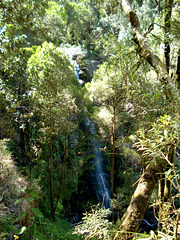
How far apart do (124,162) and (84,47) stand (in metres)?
17.7

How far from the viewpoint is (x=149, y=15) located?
21391 mm

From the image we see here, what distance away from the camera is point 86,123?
12.3 m

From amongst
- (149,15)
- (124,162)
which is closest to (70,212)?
(124,162)

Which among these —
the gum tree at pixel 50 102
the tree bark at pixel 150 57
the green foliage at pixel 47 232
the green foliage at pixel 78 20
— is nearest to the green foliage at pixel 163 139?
the tree bark at pixel 150 57

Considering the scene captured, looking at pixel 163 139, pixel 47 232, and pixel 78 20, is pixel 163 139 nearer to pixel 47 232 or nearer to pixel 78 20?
pixel 47 232

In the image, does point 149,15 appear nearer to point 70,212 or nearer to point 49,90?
point 49,90

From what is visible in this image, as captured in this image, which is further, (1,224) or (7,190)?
(7,190)

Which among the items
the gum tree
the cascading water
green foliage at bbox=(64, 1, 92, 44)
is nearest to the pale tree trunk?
the gum tree

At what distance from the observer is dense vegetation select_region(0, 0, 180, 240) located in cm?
167

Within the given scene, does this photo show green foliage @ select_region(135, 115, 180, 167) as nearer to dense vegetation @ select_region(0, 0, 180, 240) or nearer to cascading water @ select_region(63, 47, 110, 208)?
dense vegetation @ select_region(0, 0, 180, 240)

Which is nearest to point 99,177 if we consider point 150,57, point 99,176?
point 99,176

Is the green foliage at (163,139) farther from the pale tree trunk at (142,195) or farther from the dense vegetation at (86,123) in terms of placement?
the pale tree trunk at (142,195)

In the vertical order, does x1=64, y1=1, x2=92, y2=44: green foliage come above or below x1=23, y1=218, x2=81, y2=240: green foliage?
above

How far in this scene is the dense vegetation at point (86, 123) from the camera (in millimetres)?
1675
